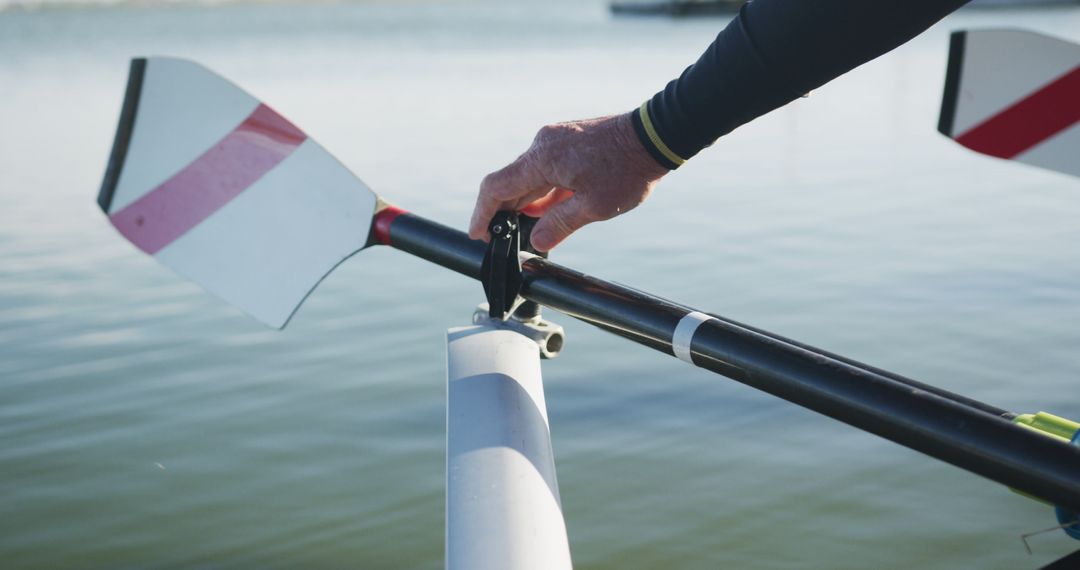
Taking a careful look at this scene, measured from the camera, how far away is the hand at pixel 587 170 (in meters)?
1.48

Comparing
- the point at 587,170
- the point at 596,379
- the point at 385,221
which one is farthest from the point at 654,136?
the point at 596,379

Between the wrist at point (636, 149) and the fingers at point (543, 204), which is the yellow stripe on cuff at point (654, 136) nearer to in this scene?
the wrist at point (636, 149)

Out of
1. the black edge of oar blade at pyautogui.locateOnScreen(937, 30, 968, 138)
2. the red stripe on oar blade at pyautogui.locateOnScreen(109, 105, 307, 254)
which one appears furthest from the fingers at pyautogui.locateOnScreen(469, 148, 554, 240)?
the black edge of oar blade at pyautogui.locateOnScreen(937, 30, 968, 138)

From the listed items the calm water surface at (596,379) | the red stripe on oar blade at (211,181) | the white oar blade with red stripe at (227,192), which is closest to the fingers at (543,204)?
the white oar blade with red stripe at (227,192)

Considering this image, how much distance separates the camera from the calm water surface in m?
2.41

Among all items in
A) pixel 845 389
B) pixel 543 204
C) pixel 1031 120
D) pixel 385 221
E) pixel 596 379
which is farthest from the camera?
pixel 596 379

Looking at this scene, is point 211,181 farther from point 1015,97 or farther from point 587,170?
point 1015,97

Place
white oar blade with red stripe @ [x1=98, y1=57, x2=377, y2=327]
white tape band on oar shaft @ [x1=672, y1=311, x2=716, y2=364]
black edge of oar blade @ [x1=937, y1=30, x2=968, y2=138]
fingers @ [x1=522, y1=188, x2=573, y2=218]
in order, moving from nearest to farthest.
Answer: white tape band on oar shaft @ [x1=672, y1=311, x2=716, y2=364], fingers @ [x1=522, y1=188, x2=573, y2=218], white oar blade with red stripe @ [x1=98, y1=57, x2=377, y2=327], black edge of oar blade @ [x1=937, y1=30, x2=968, y2=138]

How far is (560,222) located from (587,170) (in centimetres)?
12

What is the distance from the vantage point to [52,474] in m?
2.76

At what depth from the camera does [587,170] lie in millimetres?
1485

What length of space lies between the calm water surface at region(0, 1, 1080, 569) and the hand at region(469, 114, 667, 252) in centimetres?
106

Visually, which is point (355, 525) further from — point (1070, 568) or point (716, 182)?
point (716, 182)

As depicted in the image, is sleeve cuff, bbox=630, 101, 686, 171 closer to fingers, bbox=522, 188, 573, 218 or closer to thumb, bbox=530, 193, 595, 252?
thumb, bbox=530, 193, 595, 252
